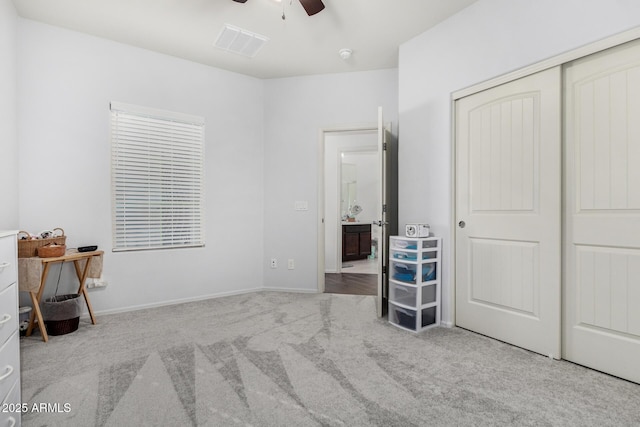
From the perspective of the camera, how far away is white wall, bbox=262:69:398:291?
398 centimetres

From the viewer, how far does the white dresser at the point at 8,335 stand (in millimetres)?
1266

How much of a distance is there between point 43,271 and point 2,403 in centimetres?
176

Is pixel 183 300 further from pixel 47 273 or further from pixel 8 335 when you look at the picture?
pixel 8 335

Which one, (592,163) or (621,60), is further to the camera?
(592,163)

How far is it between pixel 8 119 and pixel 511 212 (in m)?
4.01

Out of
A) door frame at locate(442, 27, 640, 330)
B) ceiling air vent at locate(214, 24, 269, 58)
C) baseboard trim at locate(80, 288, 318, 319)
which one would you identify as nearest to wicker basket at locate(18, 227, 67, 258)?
baseboard trim at locate(80, 288, 318, 319)

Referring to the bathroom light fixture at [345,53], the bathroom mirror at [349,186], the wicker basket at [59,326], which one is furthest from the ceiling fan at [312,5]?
the bathroom mirror at [349,186]

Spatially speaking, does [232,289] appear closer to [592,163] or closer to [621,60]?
[592,163]

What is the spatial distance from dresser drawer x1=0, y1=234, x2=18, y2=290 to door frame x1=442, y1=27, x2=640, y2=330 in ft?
9.46

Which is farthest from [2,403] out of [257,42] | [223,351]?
[257,42]

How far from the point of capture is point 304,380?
1.87 meters

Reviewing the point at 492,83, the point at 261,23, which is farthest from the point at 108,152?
the point at 492,83

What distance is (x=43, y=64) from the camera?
287cm

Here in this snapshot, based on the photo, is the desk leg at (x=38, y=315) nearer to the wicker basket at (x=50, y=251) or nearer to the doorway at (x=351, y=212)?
the wicker basket at (x=50, y=251)
